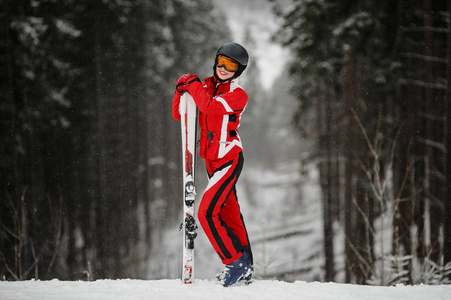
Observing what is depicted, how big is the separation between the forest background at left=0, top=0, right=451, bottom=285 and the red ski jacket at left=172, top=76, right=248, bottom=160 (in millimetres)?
2471

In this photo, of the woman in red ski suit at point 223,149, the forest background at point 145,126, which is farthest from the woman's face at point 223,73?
the forest background at point 145,126

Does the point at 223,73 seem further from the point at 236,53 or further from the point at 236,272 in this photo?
the point at 236,272

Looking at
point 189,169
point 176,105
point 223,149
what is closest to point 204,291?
point 189,169

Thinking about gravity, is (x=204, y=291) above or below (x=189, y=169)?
below

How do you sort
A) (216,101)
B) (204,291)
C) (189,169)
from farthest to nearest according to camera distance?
(189,169), (216,101), (204,291)

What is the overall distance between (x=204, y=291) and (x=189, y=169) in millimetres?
1062

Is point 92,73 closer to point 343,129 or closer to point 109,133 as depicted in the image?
point 109,133

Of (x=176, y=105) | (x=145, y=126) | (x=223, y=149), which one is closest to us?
(x=223, y=149)

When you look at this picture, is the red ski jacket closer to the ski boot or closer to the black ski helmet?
the black ski helmet

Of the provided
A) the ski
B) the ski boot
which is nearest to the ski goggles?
the ski

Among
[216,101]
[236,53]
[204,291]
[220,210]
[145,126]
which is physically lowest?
[204,291]

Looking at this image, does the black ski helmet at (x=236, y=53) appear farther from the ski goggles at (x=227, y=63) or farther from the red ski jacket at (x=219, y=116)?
the red ski jacket at (x=219, y=116)

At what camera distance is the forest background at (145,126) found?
8.04 metres

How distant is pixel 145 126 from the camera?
1764 centimetres
